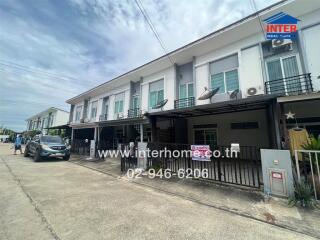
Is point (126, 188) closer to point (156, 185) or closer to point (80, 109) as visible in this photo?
point (156, 185)

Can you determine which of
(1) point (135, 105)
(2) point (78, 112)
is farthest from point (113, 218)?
(2) point (78, 112)

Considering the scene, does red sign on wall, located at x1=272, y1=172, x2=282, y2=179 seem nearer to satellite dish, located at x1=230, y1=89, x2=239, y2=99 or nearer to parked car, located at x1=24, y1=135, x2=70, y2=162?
satellite dish, located at x1=230, y1=89, x2=239, y2=99

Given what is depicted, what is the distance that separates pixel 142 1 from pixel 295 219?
724 cm

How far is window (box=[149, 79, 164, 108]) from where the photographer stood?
13.4 meters

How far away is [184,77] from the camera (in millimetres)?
12172

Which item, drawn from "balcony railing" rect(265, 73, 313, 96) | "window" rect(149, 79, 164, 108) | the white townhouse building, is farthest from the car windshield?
the white townhouse building

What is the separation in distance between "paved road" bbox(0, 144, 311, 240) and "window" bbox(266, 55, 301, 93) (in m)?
7.17

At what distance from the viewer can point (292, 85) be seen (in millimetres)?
7922

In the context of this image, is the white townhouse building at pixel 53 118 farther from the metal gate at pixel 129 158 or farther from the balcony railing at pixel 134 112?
the metal gate at pixel 129 158

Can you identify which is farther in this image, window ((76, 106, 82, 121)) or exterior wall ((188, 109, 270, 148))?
window ((76, 106, 82, 121))

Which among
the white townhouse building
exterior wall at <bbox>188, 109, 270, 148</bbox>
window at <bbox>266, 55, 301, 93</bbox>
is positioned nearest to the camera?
window at <bbox>266, 55, 301, 93</bbox>

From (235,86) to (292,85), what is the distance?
2.60 meters

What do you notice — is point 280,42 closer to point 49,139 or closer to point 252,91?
point 252,91

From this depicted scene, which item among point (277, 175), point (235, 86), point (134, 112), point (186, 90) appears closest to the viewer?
point (277, 175)
